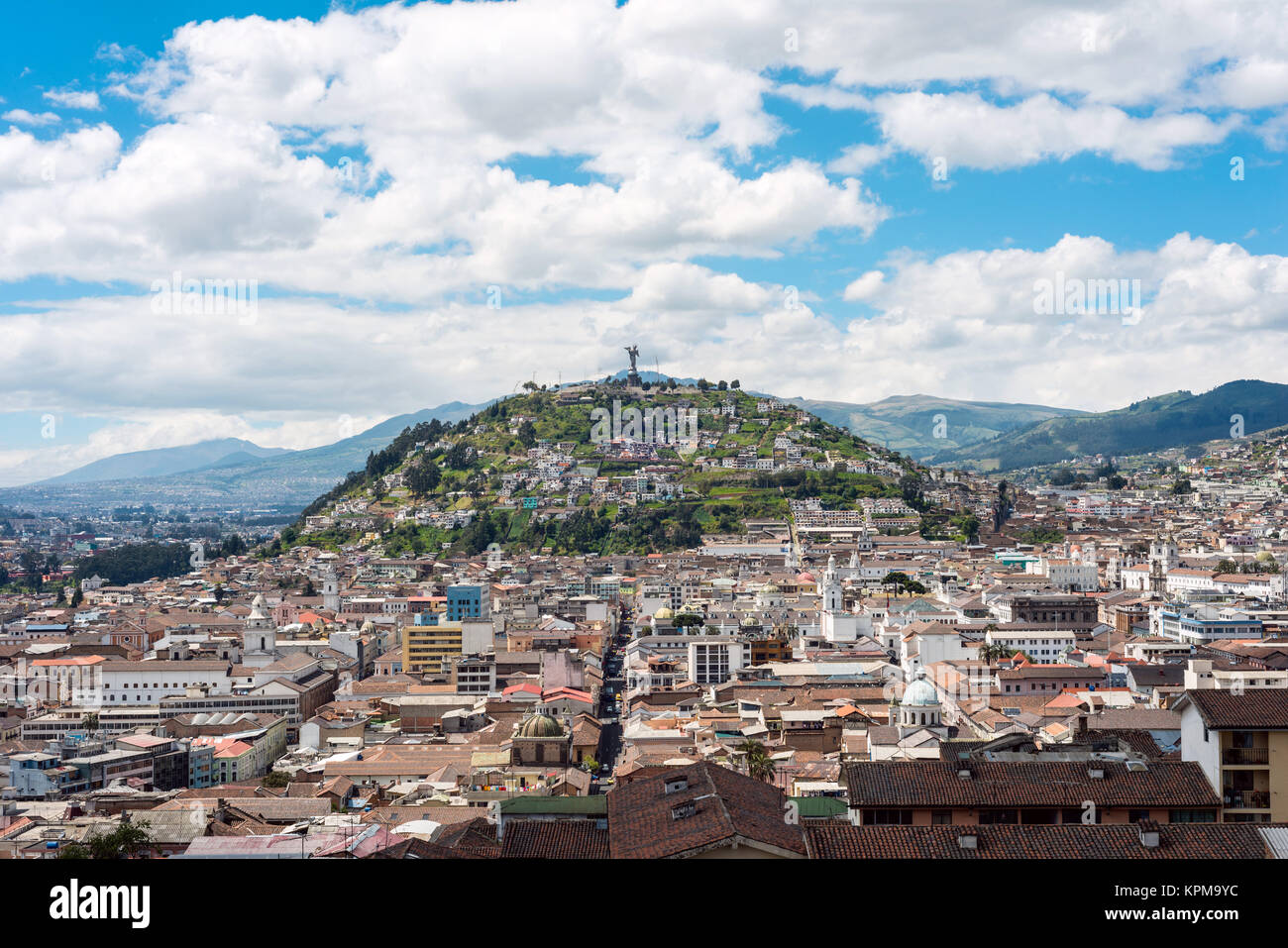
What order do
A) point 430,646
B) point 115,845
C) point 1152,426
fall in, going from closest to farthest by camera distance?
point 115,845
point 430,646
point 1152,426

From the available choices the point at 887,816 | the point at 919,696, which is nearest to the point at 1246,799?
the point at 887,816

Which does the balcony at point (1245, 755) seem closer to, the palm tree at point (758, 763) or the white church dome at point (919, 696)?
the palm tree at point (758, 763)

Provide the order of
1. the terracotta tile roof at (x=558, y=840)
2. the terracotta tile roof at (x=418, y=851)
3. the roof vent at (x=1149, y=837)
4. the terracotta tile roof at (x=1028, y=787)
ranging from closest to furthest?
the roof vent at (x=1149, y=837)
the terracotta tile roof at (x=558, y=840)
the terracotta tile roof at (x=1028, y=787)
the terracotta tile roof at (x=418, y=851)

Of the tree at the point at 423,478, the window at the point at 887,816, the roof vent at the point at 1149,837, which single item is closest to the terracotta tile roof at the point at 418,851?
the window at the point at 887,816

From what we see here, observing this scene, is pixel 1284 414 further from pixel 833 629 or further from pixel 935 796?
pixel 935 796

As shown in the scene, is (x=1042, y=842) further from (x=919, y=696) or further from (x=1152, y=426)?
(x=1152, y=426)
